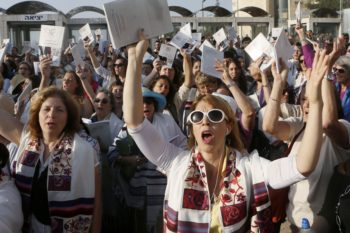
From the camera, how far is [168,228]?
9.29 feet

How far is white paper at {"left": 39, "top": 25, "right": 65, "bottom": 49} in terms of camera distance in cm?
733

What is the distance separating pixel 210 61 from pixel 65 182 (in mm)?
2529

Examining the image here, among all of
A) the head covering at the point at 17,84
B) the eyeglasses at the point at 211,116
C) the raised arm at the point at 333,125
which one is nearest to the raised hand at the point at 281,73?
the raised arm at the point at 333,125

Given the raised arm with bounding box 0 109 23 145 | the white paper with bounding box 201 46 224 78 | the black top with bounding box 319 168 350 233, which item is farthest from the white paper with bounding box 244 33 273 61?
the raised arm with bounding box 0 109 23 145

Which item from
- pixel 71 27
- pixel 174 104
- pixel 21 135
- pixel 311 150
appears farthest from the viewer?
pixel 71 27

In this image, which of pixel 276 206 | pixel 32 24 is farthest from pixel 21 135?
pixel 32 24

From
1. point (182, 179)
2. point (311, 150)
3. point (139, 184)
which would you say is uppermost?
point (311, 150)

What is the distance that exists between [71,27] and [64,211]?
66.0 ft

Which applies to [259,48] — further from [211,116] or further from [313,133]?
[313,133]

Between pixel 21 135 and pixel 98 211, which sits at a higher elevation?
pixel 21 135

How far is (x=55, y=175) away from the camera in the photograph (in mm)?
3197

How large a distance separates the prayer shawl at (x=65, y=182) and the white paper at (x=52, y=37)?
425 centimetres

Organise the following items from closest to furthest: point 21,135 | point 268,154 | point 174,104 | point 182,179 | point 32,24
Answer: point 182,179 < point 21,135 < point 268,154 < point 174,104 < point 32,24

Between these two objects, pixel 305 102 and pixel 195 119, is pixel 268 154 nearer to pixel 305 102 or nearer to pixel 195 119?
pixel 305 102
